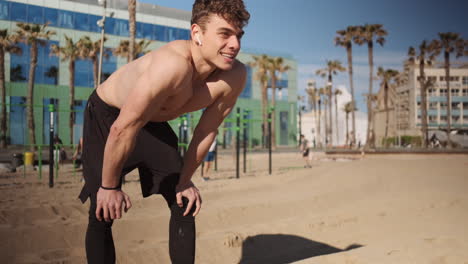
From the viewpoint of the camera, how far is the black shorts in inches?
96.8

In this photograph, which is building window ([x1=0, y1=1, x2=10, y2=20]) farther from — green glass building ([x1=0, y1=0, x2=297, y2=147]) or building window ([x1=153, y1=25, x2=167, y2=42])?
building window ([x1=153, y1=25, x2=167, y2=42])

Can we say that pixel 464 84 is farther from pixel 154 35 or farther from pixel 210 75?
pixel 210 75

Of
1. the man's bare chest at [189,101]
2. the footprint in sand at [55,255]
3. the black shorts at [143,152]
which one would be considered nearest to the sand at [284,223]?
the footprint in sand at [55,255]

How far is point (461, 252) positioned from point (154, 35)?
114 ft

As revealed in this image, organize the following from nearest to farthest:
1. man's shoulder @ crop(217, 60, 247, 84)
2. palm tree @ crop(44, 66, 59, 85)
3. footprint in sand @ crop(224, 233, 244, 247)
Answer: man's shoulder @ crop(217, 60, 247, 84) → footprint in sand @ crop(224, 233, 244, 247) → palm tree @ crop(44, 66, 59, 85)

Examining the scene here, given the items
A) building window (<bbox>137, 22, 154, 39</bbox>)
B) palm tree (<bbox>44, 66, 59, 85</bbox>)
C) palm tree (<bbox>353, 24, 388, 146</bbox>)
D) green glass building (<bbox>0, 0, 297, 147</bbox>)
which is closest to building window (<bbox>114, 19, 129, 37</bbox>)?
green glass building (<bbox>0, 0, 297, 147</bbox>)

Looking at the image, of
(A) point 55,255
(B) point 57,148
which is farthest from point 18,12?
(A) point 55,255

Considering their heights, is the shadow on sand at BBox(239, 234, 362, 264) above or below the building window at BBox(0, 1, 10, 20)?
below

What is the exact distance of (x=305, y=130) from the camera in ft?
263

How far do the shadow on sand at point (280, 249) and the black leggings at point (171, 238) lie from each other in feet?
6.20

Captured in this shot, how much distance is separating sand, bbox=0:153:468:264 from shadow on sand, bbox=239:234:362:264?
12 mm

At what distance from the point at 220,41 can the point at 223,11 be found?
156 millimetres

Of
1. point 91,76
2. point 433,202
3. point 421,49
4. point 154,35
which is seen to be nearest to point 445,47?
point 421,49

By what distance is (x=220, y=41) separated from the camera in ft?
6.95
